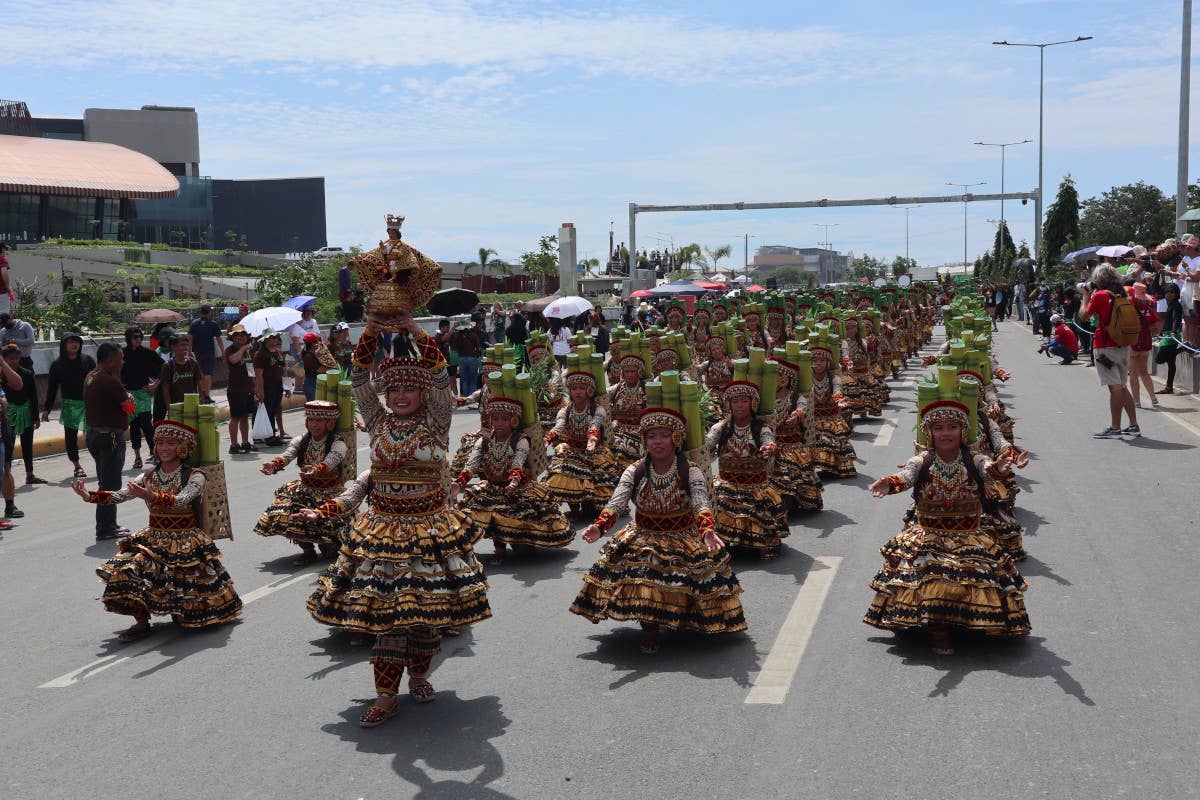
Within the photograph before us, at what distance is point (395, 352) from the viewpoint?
261 inches

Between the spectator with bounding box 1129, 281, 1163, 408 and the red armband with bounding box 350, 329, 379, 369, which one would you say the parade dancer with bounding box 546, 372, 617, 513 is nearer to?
the red armband with bounding box 350, 329, 379, 369

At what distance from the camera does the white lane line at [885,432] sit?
16609 millimetres

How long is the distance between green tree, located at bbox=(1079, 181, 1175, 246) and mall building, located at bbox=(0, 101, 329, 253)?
63.5 m

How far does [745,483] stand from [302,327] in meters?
13.4

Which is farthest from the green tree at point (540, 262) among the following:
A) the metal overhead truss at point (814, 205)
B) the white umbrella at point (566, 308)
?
the white umbrella at point (566, 308)

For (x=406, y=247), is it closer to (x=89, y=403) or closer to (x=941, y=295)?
(x=89, y=403)

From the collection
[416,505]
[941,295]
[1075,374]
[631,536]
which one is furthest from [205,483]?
[941,295]

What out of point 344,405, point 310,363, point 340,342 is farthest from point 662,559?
point 310,363

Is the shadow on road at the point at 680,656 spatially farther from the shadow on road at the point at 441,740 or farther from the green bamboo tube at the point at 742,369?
the green bamboo tube at the point at 742,369

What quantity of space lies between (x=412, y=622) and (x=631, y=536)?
1.80 metres

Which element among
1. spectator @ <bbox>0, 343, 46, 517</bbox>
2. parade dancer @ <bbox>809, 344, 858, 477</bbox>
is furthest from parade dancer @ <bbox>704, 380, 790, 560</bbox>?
spectator @ <bbox>0, 343, 46, 517</bbox>

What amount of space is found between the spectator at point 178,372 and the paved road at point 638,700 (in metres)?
5.23

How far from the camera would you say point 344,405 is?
10281mm

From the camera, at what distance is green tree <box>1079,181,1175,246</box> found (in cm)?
8531
